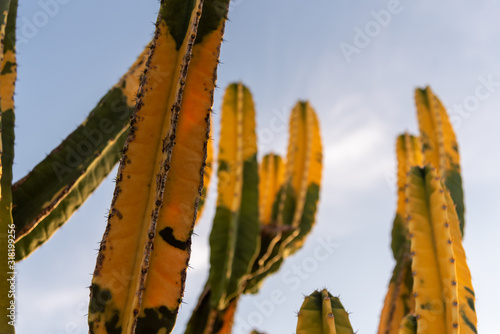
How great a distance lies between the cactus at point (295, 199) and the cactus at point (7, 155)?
7.65 feet

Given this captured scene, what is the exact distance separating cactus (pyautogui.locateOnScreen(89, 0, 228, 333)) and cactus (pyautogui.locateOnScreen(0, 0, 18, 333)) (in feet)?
1.83

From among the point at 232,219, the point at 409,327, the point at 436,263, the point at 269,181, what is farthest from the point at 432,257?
the point at 269,181

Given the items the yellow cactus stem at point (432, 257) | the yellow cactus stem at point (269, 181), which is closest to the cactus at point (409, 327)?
the yellow cactus stem at point (432, 257)

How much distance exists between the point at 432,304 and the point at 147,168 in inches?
61.0

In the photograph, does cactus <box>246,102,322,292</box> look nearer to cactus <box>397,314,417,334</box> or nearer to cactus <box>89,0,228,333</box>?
cactus <box>397,314,417,334</box>

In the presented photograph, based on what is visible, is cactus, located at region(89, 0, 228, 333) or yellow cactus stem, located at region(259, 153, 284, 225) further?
yellow cactus stem, located at region(259, 153, 284, 225)

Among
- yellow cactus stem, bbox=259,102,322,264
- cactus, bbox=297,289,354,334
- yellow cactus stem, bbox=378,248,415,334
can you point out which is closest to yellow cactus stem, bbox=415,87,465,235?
yellow cactus stem, bbox=378,248,415,334

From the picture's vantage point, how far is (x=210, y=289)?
3.88 m

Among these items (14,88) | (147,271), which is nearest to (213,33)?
(147,271)

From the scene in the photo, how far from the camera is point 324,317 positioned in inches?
91.5

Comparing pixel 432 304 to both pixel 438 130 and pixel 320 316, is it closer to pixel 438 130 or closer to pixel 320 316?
pixel 320 316

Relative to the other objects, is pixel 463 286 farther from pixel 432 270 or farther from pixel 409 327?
pixel 409 327

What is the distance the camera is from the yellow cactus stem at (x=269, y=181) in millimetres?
5055

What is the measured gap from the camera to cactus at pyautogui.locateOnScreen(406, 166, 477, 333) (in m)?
2.47
